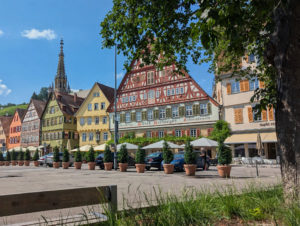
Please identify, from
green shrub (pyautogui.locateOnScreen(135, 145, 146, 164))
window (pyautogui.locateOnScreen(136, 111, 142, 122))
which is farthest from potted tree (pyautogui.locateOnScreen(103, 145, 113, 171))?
window (pyautogui.locateOnScreen(136, 111, 142, 122))

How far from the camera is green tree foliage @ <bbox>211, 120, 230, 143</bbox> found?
30.5 m

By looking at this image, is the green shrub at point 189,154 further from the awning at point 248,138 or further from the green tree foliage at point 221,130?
the green tree foliage at point 221,130

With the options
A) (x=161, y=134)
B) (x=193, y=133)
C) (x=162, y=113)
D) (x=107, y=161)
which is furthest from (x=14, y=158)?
(x=193, y=133)

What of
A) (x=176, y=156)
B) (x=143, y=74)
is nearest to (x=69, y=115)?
(x=143, y=74)

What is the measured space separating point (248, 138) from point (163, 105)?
12.2 meters

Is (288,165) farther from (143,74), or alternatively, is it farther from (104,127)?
(104,127)

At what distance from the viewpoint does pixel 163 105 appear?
36.5m

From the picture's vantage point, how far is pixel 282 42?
4805mm

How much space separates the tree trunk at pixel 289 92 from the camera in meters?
4.60

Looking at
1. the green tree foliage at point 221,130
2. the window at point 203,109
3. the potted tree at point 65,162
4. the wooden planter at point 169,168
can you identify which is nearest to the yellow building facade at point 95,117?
the potted tree at point 65,162

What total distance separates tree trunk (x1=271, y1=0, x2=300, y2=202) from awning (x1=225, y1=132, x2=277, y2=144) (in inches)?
949

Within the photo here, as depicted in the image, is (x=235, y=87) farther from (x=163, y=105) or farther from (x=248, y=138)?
(x=163, y=105)

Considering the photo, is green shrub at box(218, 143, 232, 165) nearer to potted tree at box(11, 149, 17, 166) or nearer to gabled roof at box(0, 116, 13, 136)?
potted tree at box(11, 149, 17, 166)

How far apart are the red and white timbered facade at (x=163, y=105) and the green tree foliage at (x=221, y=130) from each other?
3.01 feet
